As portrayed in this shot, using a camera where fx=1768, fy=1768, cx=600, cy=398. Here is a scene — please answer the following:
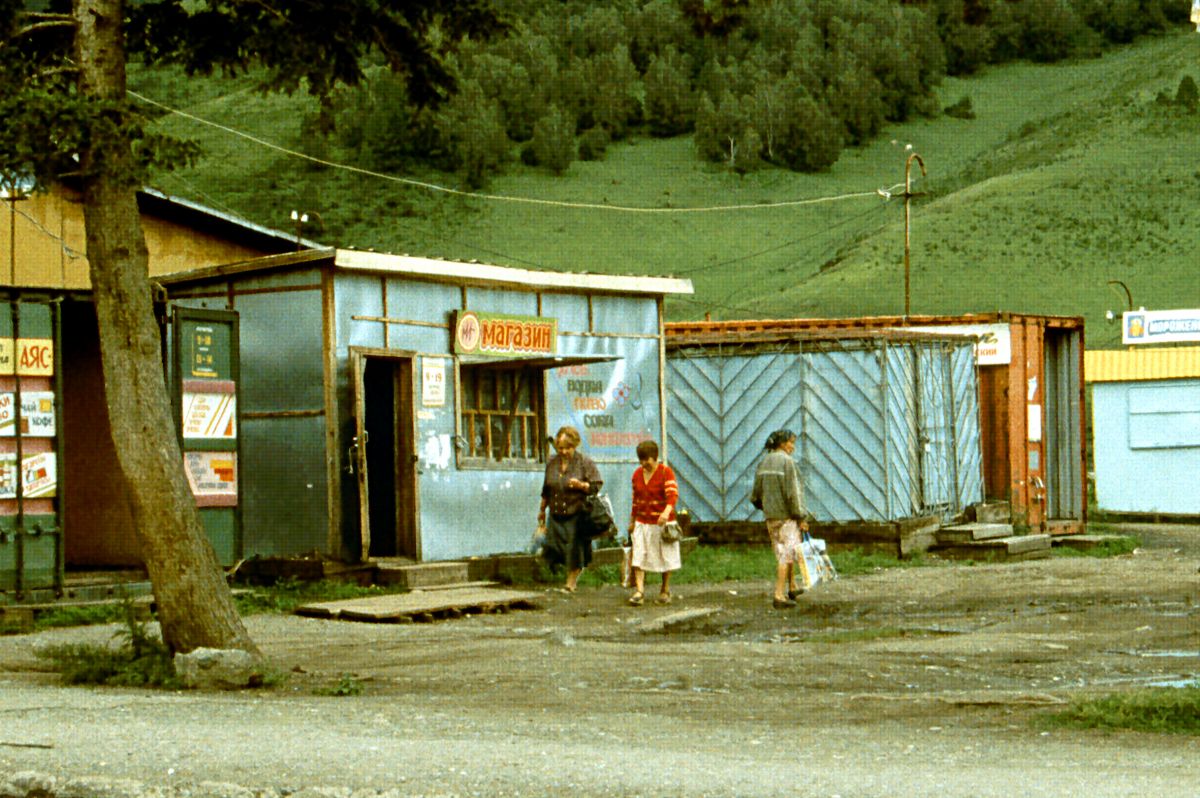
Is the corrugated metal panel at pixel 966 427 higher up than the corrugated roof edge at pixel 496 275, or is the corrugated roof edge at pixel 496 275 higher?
the corrugated roof edge at pixel 496 275

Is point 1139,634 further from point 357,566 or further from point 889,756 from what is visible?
point 357,566

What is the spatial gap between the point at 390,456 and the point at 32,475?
5365mm

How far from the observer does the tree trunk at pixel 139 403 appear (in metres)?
11.0

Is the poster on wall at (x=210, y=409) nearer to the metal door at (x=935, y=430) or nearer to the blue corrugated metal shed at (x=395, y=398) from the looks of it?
the blue corrugated metal shed at (x=395, y=398)

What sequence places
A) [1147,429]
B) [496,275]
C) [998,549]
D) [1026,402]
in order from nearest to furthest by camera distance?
[496,275] < [998,549] < [1026,402] < [1147,429]

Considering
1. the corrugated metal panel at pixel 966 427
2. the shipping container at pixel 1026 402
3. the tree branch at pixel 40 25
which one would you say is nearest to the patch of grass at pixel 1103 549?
the shipping container at pixel 1026 402

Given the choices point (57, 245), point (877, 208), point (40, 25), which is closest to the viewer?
point (40, 25)

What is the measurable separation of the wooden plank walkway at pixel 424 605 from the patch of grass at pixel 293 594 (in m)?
0.22

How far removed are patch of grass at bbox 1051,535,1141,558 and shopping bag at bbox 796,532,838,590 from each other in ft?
24.2

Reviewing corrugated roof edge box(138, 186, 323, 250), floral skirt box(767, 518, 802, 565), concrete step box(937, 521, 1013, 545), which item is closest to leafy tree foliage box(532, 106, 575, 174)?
corrugated roof edge box(138, 186, 323, 250)

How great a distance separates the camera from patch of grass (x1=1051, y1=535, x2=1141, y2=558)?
2365 centimetres

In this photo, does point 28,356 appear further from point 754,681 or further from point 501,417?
point 754,681

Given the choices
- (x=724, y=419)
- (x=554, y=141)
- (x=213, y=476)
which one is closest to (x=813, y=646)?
(x=213, y=476)

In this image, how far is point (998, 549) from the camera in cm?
2259
